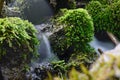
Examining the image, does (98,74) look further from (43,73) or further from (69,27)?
(69,27)

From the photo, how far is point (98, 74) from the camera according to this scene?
2.42 ft

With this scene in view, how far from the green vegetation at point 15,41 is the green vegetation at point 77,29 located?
1.22 metres

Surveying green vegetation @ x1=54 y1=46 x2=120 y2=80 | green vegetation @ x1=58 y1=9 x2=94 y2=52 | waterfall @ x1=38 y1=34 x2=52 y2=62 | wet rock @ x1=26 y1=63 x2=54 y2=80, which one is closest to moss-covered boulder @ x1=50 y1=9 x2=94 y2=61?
green vegetation @ x1=58 y1=9 x2=94 y2=52

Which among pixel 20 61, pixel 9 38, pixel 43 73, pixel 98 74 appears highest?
pixel 98 74

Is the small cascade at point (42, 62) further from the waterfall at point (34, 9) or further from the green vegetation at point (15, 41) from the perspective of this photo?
the waterfall at point (34, 9)

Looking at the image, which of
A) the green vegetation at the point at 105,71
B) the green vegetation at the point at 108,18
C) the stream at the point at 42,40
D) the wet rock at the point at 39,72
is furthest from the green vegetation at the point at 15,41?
the green vegetation at the point at 105,71

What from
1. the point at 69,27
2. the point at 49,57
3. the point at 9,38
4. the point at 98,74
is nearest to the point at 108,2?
the point at 69,27

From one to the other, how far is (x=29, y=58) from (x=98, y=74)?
16.1 feet

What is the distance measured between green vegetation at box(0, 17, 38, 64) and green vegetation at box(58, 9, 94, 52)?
48.1 inches

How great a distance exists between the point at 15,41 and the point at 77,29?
1848mm

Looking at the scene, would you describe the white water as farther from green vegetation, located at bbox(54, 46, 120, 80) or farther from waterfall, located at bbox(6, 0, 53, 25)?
green vegetation, located at bbox(54, 46, 120, 80)

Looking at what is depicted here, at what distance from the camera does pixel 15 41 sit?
527 centimetres

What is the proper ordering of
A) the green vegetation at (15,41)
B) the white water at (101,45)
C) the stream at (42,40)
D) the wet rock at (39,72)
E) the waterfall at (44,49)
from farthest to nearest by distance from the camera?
the white water at (101,45) → the waterfall at (44,49) → the stream at (42,40) → the wet rock at (39,72) → the green vegetation at (15,41)

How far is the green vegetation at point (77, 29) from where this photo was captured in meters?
6.65
